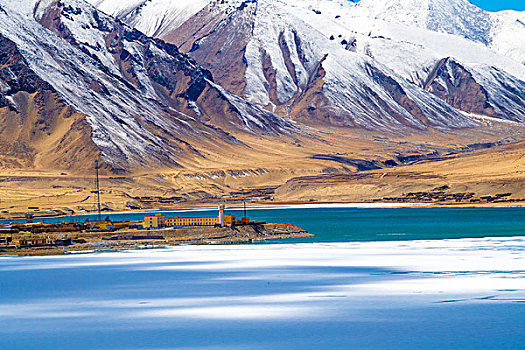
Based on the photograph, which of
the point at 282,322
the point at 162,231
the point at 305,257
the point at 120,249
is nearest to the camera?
the point at 282,322

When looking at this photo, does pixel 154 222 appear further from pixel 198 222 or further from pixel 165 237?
pixel 165 237

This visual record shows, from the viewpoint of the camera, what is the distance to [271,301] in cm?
6359

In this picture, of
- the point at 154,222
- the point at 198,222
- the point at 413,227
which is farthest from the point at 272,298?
the point at 413,227

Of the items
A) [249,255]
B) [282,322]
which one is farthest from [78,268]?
[282,322]

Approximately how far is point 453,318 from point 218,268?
122ft

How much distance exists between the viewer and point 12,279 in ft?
268

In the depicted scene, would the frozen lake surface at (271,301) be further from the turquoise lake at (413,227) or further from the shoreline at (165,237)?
the turquoise lake at (413,227)

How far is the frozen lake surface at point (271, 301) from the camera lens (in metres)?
49.7

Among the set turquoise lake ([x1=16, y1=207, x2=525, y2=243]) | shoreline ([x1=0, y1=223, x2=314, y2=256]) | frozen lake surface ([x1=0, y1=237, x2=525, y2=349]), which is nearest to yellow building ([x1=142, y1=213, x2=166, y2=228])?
shoreline ([x1=0, y1=223, x2=314, y2=256])

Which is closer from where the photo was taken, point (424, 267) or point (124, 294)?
point (124, 294)

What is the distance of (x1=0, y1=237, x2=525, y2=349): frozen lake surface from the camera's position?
49656 mm

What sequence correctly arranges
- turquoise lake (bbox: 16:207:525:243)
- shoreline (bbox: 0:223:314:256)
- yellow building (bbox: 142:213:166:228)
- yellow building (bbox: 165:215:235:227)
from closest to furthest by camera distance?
1. shoreline (bbox: 0:223:314:256)
2. turquoise lake (bbox: 16:207:525:243)
3. yellow building (bbox: 142:213:166:228)
4. yellow building (bbox: 165:215:235:227)

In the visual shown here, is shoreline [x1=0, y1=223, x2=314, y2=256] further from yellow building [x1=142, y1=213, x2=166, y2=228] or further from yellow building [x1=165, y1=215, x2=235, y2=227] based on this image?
yellow building [x1=142, y1=213, x2=166, y2=228]

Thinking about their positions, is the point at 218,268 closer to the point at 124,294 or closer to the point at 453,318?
the point at 124,294
